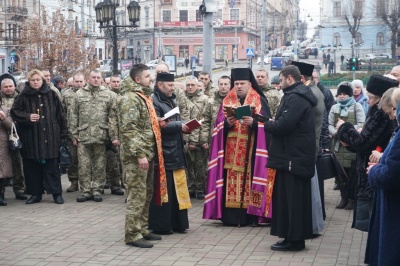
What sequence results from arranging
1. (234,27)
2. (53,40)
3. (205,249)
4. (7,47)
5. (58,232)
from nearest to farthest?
(205,249) → (58,232) → (53,40) → (7,47) → (234,27)

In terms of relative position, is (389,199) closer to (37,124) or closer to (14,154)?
(37,124)

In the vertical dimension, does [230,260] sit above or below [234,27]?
below

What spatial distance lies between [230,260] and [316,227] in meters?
1.54

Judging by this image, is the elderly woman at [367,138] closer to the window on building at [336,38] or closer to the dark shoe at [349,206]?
the dark shoe at [349,206]

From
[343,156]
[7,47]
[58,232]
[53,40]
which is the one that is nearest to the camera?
[58,232]

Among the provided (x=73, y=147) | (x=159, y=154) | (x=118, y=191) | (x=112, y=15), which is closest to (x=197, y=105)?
(x=118, y=191)

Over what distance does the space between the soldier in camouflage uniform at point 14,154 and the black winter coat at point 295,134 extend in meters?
5.59

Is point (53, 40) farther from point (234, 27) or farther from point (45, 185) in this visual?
point (234, 27)

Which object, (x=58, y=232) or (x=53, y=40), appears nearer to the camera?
(x=58, y=232)

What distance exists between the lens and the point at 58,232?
33.6 ft

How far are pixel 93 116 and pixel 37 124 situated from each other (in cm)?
97

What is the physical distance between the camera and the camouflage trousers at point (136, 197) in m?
9.09

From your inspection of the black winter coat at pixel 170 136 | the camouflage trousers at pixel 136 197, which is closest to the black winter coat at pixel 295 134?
the black winter coat at pixel 170 136

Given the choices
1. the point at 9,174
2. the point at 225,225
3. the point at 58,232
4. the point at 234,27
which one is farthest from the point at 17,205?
the point at 234,27
